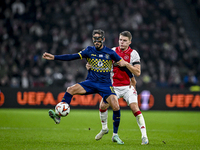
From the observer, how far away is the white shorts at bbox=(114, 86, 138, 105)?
6531mm

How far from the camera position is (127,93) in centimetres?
661

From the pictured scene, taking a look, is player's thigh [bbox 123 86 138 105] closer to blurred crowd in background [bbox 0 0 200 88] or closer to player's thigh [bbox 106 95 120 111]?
player's thigh [bbox 106 95 120 111]

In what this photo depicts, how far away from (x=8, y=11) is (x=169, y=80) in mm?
11395

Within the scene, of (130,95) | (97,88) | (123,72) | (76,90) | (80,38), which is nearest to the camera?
(76,90)

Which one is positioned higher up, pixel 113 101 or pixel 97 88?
pixel 97 88

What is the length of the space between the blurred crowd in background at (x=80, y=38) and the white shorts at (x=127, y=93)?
10.0m

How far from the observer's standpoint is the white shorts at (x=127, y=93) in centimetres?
653

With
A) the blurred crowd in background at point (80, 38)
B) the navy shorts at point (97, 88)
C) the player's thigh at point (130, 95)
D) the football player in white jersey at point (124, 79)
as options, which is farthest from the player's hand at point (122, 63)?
the blurred crowd in background at point (80, 38)

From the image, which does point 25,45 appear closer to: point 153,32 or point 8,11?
point 8,11

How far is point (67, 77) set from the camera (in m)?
16.6

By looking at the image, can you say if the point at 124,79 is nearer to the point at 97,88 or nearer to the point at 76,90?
the point at 97,88

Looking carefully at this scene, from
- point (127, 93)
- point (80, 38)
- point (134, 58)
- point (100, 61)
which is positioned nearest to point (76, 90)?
point (100, 61)

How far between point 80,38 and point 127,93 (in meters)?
13.2

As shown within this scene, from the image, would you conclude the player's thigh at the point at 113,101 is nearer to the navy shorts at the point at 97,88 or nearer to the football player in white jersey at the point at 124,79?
the navy shorts at the point at 97,88
